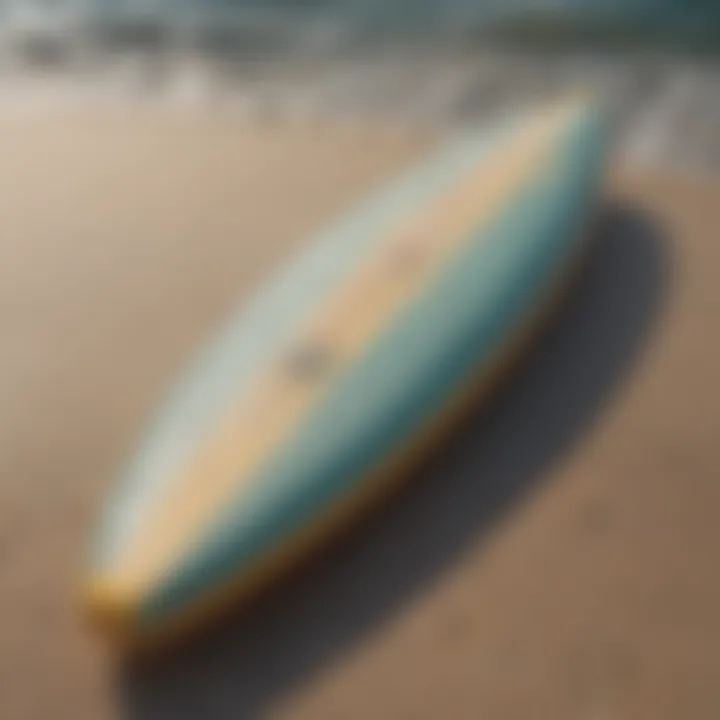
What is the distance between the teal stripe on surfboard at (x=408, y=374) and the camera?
605 millimetres

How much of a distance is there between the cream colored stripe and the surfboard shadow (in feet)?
0.18

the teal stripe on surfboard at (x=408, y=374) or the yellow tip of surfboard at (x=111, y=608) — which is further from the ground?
the teal stripe on surfboard at (x=408, y=374)

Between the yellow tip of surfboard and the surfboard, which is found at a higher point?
the surfboard

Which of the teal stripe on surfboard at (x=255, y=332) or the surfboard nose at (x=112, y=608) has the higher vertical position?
the teal stripe on surfboard at (x=255, y=332)

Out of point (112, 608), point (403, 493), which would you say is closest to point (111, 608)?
point (112, 608)

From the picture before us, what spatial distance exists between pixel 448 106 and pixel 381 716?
0.62 m

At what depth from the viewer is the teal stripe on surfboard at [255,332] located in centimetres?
64

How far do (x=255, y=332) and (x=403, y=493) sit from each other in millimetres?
134

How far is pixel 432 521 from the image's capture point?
67 cm

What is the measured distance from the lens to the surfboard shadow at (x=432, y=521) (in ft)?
1.96

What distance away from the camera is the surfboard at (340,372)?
0.60 meters

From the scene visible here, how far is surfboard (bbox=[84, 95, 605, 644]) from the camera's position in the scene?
1.98 feet

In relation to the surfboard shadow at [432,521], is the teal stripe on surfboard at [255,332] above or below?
above

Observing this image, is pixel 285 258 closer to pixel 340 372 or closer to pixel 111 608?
pixel 340 372
